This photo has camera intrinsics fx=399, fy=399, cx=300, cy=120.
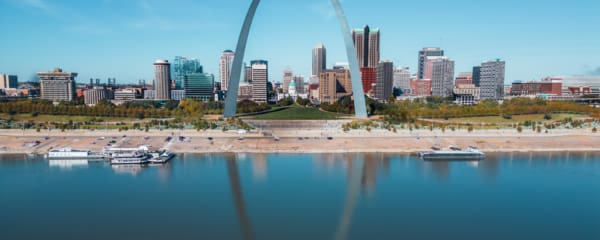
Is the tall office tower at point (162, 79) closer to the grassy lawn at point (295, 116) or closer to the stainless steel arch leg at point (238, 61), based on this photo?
the grassy lawn at point (295, 116)

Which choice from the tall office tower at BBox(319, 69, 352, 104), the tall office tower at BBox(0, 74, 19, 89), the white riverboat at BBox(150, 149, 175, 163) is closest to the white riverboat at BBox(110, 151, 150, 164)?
the white riverboat at BBox(150, 149, 175, 163)

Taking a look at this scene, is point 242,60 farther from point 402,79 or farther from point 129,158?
point 402,79

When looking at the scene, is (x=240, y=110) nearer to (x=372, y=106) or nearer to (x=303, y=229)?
(x=372, y=106)

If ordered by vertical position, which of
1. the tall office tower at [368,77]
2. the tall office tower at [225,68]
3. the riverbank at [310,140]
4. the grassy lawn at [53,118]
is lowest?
the riverbank at [310,140]

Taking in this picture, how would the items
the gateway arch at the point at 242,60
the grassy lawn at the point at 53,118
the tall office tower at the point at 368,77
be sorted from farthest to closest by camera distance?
the tall office tower at the point at 368,77, the grassy lawn at the point at 53,118, the gateway arch at the point at 242,60

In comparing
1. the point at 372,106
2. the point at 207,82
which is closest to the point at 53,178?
the point at 372,106

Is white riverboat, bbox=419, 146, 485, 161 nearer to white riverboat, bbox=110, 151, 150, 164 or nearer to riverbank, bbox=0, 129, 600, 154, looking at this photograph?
riverbank, bbox=0, 129, 600, 154

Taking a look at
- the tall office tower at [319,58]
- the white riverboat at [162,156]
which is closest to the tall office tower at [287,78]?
the tall office tower at [319,58]
